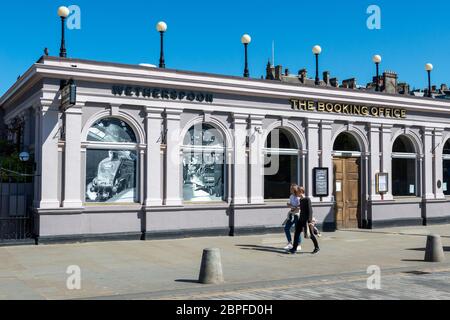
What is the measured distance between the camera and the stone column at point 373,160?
67.7ft

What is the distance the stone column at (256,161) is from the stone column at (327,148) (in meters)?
2.57

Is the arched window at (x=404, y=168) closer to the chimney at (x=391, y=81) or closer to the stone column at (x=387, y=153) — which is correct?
the stone column at (x=387, y=153)

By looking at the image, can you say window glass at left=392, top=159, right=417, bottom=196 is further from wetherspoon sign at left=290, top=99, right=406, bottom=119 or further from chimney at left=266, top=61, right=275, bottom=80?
chimney at left=266, top=61, right=275, bottom=80

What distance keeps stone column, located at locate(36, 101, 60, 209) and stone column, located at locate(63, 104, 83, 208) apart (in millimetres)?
267

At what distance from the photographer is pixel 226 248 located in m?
14.8

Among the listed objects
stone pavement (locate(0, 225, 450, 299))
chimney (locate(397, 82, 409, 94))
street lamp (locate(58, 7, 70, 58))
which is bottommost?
stone pavement (locate(0, 225, 450, 299))

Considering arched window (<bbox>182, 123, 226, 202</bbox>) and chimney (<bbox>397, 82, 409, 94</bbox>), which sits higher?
chimney (<bbox>397, 82, 409, 94</bbox>)

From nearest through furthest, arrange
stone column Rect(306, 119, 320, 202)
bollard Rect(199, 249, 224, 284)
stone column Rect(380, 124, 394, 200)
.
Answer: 1. bollard Rect(199, 249, 224, 284)
2. stone column Rect(306, 119, 320, 202)
3. stone column Rect(380, 124, 394, 200)

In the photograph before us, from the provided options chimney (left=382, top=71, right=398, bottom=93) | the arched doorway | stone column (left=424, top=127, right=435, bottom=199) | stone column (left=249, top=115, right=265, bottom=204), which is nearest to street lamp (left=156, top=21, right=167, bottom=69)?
stone column (left=249, top=115, right=265, bottom=204)

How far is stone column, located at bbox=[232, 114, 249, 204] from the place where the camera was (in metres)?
17.8

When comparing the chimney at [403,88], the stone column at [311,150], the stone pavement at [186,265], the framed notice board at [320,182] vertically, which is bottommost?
the stone pavement at [186,265]

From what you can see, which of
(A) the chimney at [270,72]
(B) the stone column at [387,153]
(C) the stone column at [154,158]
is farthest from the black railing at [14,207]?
(A) the chimney at [270,72]

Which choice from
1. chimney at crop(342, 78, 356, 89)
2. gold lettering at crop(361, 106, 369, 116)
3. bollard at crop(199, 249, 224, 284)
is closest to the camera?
bollard at crop(199, 249, 224, 284)
